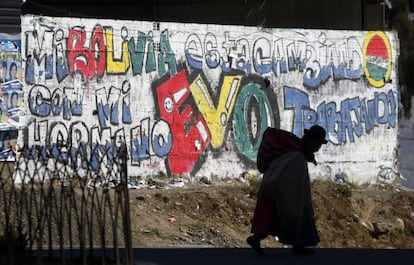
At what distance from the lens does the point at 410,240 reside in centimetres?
1841

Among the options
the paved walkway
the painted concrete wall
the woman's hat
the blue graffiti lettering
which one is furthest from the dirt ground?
the woman's hat

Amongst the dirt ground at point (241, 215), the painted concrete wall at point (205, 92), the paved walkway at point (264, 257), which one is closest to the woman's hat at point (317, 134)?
the paved walkway at point (264, 257)

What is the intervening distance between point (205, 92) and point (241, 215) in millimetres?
2721

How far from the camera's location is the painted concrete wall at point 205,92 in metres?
17.0

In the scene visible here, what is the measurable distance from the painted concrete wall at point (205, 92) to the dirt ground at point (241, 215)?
2.33 feet

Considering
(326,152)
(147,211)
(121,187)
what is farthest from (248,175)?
(121,187)

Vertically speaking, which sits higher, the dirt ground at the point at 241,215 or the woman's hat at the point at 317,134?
the woman's hat at the point at 317,134

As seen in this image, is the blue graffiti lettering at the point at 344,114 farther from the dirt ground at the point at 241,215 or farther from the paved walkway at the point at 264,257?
the paved walkway at the point at 264,257

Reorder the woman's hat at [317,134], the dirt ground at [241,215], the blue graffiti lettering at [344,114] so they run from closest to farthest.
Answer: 1. the woman's hat at [317,134]
2. the dirt ground at [241,215]
3. the blue graffiti lettering at [344,114]

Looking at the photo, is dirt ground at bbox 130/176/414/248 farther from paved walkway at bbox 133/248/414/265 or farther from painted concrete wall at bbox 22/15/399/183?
paved walkway at bbox 133/248/414/265

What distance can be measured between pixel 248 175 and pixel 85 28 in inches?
169

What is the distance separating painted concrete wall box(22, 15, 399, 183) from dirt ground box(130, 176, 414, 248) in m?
0.71

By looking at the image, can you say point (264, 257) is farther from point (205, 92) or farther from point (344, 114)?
point (344, 114)

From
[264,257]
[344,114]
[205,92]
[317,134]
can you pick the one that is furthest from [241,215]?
[317,134]
